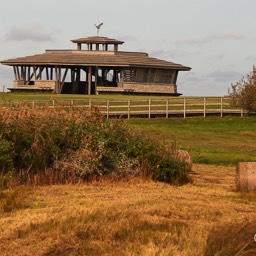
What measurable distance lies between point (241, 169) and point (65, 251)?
24.5 feet

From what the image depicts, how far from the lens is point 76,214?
39.3ft

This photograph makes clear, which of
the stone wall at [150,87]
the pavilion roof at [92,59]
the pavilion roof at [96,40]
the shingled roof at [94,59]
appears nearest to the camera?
the pavilion roof at [92,59]

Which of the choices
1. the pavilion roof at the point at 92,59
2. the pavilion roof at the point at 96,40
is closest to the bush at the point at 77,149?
the pavilion roof at the point at 92,59

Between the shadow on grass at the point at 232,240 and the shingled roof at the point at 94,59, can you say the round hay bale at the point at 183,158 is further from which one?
the shingled roof at the point at 94,59

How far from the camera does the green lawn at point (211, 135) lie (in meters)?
27.0

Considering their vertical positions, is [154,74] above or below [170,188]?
above

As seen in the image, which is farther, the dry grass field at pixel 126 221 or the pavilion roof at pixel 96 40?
the pavilion roof at pixel 96 40

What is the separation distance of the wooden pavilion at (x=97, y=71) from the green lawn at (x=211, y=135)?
73.9 ft

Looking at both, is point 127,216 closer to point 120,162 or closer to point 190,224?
point 190,224

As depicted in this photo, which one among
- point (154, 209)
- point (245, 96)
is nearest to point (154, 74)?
point (245, 96)

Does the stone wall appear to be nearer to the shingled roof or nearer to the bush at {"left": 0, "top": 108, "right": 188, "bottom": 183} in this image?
the shingled roof

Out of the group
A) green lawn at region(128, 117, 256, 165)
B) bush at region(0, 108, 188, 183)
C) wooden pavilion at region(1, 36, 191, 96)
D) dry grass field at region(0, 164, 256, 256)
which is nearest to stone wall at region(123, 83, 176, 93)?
wooden pavilion at region(1, 36, 191, 96)

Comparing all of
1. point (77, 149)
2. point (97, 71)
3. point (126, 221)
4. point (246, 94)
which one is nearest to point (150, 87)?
point (97, 71)

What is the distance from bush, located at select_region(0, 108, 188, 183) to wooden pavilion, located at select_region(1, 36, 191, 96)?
4915 centimetres
